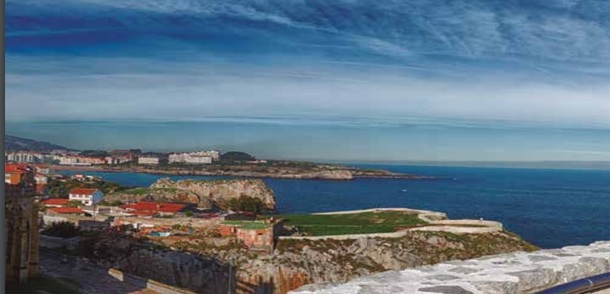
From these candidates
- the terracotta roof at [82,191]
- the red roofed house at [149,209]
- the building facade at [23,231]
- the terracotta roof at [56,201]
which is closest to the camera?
the building facade at [23,231]

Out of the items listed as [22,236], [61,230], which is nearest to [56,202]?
[61,230]

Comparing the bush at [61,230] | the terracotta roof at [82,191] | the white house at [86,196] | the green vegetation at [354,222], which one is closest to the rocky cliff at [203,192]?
the white house at [86,196]

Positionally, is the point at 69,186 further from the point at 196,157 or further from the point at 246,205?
the point at 196,157

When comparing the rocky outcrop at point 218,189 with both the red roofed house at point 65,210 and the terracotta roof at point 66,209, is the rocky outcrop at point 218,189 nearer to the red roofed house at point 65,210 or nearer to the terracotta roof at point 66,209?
the terracotta roof at point 66,209

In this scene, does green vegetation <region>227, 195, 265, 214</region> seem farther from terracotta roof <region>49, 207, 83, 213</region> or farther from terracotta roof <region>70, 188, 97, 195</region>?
terracotta roof <region>49, 207, 83, 213</region>

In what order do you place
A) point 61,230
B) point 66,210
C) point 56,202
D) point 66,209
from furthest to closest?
point 56,202 → point 66,209 → point 66,210 → point 61,230
